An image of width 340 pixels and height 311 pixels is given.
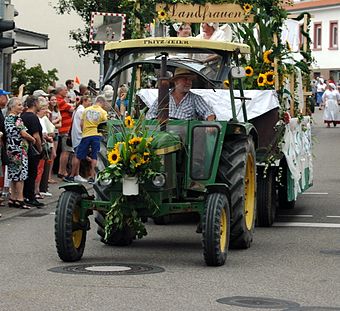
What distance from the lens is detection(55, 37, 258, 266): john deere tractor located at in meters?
12.4

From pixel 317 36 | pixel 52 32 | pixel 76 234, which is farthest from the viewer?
pixel 317 36

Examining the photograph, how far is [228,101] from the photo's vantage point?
1502 centimetres

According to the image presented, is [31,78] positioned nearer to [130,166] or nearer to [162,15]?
[162,15]

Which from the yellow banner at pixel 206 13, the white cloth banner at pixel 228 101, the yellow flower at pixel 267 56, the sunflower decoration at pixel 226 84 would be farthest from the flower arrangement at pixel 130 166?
the yellow banner at pixel 206 13

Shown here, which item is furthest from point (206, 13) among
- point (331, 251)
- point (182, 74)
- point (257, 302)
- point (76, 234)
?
point (257, 302)

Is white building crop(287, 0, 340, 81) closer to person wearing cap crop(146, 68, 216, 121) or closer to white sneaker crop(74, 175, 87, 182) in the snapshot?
white sneaker crop(74, 175, 87, 182)

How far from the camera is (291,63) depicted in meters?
17.2

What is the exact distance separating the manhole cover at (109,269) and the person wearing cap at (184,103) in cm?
196

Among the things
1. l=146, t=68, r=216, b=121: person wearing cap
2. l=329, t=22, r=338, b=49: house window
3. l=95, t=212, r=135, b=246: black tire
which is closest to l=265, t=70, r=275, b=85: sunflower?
l=146, t=68, r=216, b=121: person wearing cap

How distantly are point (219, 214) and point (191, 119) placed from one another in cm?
160

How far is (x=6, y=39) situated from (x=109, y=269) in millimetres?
8029

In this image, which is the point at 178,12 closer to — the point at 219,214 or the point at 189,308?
the point at 219,214

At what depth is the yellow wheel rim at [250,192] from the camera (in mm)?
14281

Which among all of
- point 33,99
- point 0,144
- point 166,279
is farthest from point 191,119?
point 33,99
